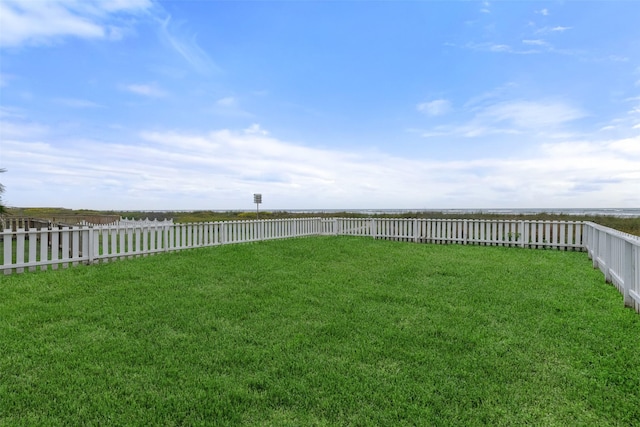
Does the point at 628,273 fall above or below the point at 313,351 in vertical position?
above

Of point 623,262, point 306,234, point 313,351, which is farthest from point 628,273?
point 306,234

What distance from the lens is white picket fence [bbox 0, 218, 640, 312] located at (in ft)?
18.5

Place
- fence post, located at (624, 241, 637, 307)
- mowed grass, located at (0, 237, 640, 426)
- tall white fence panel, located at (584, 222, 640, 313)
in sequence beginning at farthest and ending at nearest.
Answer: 1. fence post, located at (624, 241, 637, 307)
2. tall white fence panel, located at (584, 222, 640, 313)
3. mowed grass, located at (0, 237, 640, 426)

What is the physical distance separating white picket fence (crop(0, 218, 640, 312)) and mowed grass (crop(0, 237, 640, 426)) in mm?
677

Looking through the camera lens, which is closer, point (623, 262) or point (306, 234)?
point (623, 262)

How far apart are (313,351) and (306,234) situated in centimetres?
1075

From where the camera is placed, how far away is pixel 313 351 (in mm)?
3084

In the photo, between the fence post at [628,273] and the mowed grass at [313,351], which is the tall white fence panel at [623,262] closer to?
the fence post at [628,273]

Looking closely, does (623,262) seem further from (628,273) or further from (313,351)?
(313,351)

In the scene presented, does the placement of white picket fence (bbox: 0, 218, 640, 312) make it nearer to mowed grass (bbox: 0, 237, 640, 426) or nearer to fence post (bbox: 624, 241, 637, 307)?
fence post (bbox: 624, 241, 637, 307)

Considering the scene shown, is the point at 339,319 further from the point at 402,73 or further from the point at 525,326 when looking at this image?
the point at 402,73

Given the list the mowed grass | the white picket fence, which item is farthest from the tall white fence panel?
the mowed grass

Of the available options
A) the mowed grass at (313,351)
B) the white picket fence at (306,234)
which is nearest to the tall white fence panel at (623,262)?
the white picket fence at (306,234)

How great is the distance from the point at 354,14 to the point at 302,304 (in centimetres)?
916
